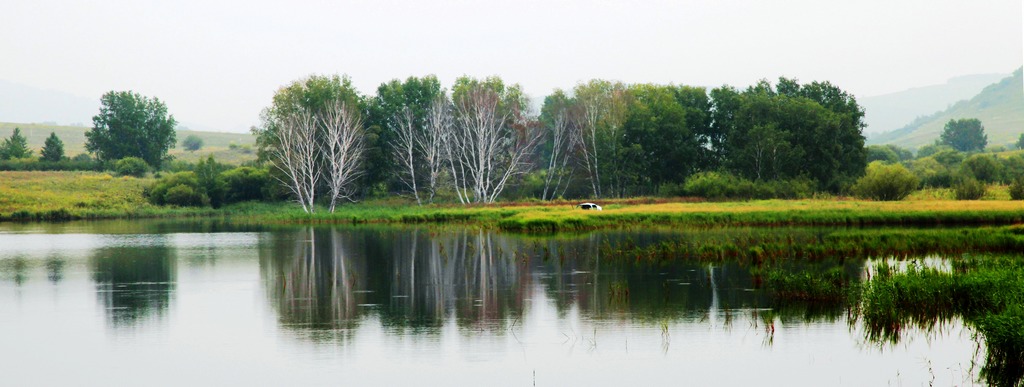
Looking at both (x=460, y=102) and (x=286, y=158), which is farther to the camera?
(x=460, y=102)

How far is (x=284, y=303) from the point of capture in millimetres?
26422

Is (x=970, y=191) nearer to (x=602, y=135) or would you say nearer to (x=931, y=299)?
(x=602, y=135)

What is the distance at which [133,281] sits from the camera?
106ft

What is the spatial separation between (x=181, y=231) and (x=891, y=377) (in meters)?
53.3

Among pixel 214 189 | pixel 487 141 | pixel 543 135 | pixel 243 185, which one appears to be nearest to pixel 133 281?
pixel 487 141

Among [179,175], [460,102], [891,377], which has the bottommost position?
[891,377]

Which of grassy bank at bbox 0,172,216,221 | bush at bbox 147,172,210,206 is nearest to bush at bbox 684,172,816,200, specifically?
grassy bank at bbox 0,172,216,221

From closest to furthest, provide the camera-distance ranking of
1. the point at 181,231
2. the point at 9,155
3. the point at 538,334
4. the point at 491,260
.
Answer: the point at 538,334 → the point at 491,260 → the point at 181,231 → the point at 9,155

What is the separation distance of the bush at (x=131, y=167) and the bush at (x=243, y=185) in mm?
21711

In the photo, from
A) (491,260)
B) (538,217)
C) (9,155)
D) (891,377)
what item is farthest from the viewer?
(9,155)

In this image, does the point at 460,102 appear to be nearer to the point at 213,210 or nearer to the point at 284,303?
the point at 213,210

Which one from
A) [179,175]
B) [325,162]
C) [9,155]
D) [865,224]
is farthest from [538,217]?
[9,155]

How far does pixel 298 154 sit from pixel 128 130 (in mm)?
52234

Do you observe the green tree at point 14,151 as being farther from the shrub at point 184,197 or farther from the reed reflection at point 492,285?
the reed reflection at point 492,285
